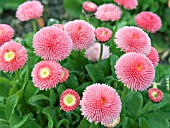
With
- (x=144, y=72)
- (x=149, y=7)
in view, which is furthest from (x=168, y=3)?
(x=144, y=72)

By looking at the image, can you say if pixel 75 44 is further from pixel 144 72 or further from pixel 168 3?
pixel 168 3

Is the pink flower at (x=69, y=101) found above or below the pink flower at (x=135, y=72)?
below

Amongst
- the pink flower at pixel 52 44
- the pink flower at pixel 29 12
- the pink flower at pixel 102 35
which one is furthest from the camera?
the pink flower at pixel 29 12

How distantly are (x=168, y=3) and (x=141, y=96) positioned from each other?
75.4 inches

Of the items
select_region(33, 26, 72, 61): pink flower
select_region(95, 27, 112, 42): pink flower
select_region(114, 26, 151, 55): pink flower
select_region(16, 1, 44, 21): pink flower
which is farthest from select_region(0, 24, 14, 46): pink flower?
select_region(114, 26, 151, 55): pink flower

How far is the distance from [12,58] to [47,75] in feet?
0.86

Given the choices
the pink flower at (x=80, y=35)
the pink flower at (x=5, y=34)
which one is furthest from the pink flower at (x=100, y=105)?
the pink flower at (x=5, y=34)

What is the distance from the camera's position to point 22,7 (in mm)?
2574

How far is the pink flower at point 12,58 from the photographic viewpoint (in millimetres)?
2035

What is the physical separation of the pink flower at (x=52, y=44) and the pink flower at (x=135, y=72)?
33cm

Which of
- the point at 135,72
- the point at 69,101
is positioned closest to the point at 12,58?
the point at 69,101

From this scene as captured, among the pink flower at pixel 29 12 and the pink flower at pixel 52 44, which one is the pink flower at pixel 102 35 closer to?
the pink flower at pixel 52 44

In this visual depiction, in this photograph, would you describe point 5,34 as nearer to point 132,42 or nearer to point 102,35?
point 102,35

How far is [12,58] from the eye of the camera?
2035 millimetres
